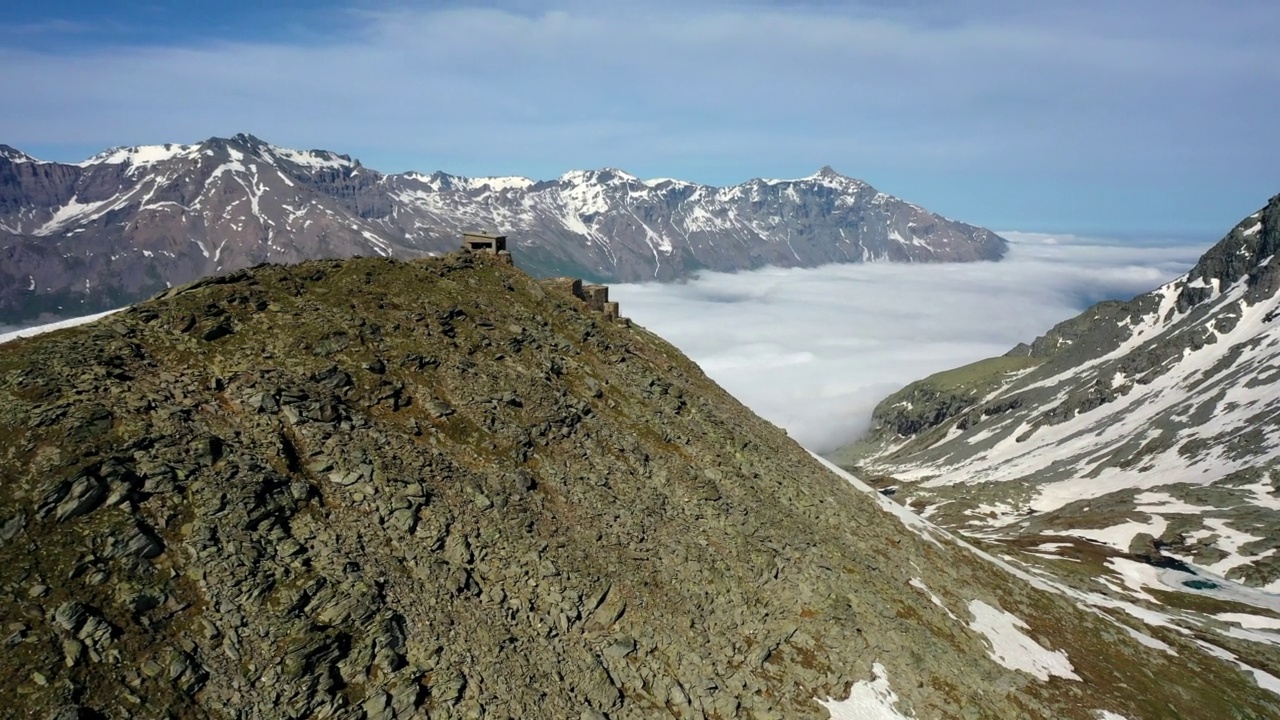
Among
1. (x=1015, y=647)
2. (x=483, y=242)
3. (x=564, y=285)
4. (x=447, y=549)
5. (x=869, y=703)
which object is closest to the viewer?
(x=447, y=549)

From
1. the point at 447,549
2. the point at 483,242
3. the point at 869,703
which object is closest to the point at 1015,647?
the point at 869,703

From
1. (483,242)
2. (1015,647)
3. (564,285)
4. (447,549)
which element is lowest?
(1015,647)

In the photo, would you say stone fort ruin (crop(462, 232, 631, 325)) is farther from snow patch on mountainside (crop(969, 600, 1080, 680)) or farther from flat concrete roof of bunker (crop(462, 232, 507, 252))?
snow patch on mountainside (crop(969, 600, 1080, 680))

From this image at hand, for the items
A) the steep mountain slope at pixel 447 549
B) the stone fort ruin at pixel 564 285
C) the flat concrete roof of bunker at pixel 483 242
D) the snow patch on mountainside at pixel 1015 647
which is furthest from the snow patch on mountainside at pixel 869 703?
the flat concrete roof of bunker at pixel 483 242

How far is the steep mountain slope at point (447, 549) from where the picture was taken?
113 feet

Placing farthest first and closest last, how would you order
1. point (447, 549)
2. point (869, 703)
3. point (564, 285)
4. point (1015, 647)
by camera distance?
point (564, 285) → point (1015, 647) → point (869, 703) → point (447, 549)

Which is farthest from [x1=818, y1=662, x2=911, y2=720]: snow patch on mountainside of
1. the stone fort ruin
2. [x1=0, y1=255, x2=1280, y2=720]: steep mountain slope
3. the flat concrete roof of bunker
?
the flat concrete roof of bunker

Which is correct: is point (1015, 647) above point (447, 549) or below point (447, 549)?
below

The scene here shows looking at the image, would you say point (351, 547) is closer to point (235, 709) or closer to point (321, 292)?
point (235, 709)

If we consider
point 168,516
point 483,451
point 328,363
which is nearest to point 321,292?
point 328,363

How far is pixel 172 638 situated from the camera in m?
33.4

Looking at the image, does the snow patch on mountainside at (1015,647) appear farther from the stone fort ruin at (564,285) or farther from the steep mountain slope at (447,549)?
the stone fort ruin at (564,285)

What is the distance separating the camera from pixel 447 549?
44.8m

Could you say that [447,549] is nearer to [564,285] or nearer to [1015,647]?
[564,285]
